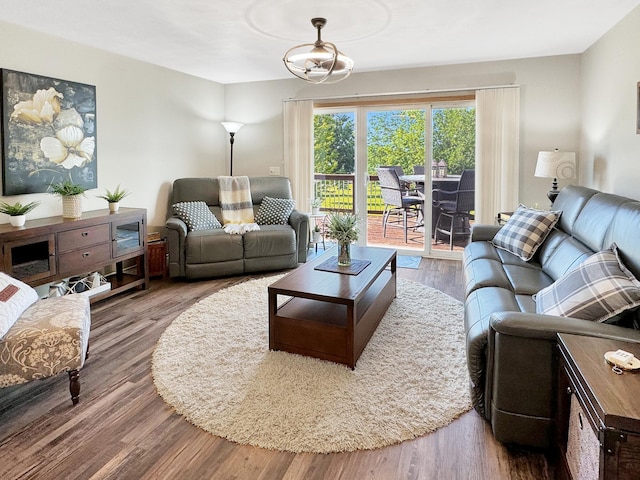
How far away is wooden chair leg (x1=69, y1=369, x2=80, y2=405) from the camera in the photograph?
2.18 metres

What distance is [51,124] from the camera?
3.71 meters

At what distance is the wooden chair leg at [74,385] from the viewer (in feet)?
7.16

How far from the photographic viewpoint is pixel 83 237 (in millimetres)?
3514

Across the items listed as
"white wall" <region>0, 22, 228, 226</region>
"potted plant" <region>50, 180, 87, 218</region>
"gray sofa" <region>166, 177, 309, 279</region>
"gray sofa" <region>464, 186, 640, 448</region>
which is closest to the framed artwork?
"white wall" <region>0, 22, 228, 226</region>

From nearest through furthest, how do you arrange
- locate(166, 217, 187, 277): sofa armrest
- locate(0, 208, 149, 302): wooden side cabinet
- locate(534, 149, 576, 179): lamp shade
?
1. locate(0, 208, 149, 302): wooden side cabinet
2. locate(534, 149, 576, 179): lamp shade
3. locate(166, 217, 187, 277): sofa armrest

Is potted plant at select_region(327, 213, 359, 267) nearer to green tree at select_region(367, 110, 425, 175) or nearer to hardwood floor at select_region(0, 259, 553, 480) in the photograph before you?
hardwood floor at select_region(0, 259, 553, 480)

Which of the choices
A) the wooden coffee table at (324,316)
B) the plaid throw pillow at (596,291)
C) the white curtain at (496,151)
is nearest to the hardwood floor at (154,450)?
the plaid throw pillow at (596,291)

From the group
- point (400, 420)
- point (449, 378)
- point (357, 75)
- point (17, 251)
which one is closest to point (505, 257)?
point (449, 378)

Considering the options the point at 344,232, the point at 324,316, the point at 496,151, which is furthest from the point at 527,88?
the point at 324,316

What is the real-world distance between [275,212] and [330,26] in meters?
2.28

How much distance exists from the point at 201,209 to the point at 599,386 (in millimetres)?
4258

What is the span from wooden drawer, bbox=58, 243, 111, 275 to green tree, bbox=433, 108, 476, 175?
12.8 feet

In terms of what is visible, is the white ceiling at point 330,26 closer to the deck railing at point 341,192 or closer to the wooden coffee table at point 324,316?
the deck railing at point 341,192

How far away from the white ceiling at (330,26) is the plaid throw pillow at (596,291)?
2.06 meters
